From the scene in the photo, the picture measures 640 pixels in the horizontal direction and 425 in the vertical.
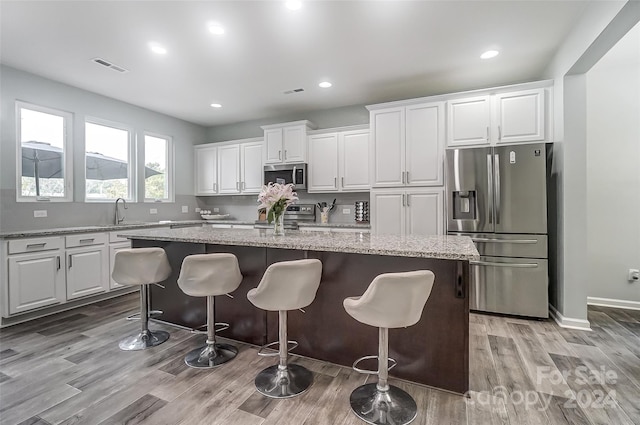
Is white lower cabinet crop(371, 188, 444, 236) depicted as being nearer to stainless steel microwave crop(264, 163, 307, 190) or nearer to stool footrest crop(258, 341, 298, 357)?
stainless steel microwave crop(264, 163, 307, 190)

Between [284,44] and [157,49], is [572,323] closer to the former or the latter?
[284,44]

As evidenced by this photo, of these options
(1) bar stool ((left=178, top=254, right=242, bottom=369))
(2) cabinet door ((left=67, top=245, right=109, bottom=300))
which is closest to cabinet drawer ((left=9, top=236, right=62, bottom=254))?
(2) cabinet door ((left=67, top=245, right=109, bottom=300))

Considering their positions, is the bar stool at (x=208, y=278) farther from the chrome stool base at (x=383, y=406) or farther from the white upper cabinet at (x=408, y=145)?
the white upper cabinet at (x=408, y=145)

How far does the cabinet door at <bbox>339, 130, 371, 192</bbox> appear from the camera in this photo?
14.3 ft

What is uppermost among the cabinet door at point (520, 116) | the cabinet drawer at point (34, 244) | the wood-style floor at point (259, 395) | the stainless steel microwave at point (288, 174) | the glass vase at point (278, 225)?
the cabinet door at point (520, 116)

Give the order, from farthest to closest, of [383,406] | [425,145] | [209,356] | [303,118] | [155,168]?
[303,118] → [155,168] → [425,145] → [209,356] → [383,406]

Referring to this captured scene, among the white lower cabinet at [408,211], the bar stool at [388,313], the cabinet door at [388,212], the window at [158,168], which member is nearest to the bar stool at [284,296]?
the bar stool at [388,313]

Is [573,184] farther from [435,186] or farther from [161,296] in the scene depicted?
[161,296]

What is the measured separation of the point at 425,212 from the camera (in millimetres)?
3686

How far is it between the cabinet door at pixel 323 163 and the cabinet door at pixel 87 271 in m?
2.95

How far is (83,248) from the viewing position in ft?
11.7

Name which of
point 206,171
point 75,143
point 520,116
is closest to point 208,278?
point 75,143

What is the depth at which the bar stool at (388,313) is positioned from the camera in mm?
1538

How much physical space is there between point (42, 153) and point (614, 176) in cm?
681
